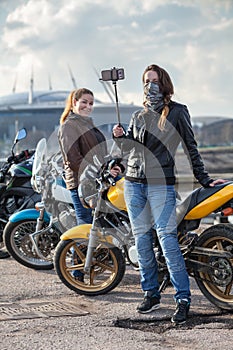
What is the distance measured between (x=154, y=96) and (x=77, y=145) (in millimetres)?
1288

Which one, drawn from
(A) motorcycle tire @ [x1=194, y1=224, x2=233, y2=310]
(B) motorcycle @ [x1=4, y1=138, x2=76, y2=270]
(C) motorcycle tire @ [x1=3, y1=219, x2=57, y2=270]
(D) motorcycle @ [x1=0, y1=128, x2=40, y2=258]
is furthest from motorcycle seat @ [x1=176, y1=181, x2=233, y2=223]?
(D) motorcycle @ [x1=0, y1=128, x2=40, y2=258]

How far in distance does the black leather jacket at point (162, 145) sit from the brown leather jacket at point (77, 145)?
3.30 feet

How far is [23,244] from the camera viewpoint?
6.71 metres

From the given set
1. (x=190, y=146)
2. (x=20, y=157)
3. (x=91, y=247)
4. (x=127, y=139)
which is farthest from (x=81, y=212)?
(x=20, y=157)

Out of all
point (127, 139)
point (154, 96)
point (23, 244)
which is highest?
point (154, 96)

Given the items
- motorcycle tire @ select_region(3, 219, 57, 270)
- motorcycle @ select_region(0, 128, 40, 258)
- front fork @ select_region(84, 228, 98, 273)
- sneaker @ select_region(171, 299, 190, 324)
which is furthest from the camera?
motorcycle @ select_region(0, 128, 40, 258)

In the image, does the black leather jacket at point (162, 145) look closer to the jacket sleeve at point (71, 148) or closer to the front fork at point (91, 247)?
the front fork at point (91, 247)

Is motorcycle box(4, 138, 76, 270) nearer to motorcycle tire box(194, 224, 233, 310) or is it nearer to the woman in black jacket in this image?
the woman in black jacket

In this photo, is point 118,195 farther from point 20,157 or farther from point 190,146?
point 20,157

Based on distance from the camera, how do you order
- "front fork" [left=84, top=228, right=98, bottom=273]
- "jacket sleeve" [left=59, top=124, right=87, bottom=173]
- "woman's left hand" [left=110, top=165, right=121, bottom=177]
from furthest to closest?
1. "jacket sleeve" [left=59, top=124, right=87, bottom=173]
2. "front fork" [left=84, top=228, right=98, bottom=273]
3. "woman's left hand" [left=110, top=165, right=121, bottom=177]

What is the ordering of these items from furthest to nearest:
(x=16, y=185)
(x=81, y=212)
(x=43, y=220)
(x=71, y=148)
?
(x=16, y=185) < (x=43, y=220) < (x=81, y=212) < (x=71, y=148)

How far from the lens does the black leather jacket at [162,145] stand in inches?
185

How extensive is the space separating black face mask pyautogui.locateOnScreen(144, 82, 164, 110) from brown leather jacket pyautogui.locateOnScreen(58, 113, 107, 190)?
113cm

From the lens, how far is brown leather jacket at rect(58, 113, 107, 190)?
577 centimetres
